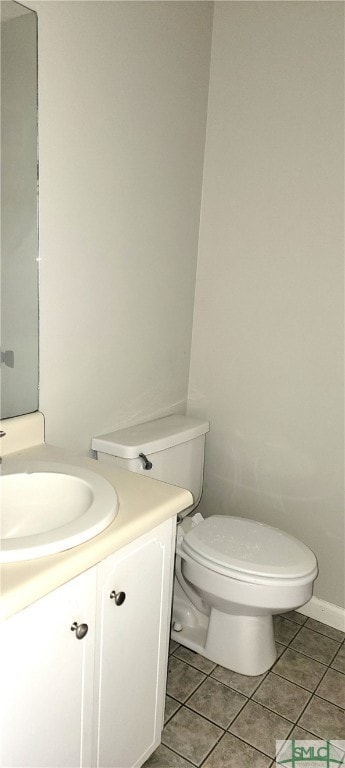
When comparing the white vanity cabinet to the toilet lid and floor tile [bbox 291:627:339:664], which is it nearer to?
the toilet lid

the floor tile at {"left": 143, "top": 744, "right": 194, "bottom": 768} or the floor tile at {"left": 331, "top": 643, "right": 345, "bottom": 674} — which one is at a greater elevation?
the floor tile at {"left": 143, "top": 744, "right": 194, "bottom": 768}

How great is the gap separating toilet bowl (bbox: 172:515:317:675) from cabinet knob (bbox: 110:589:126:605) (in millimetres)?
599

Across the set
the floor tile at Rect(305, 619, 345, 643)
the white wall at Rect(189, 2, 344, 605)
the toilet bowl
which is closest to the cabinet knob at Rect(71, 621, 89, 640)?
the toilet bowl

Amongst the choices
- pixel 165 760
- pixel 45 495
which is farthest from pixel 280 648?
pixel 45 495

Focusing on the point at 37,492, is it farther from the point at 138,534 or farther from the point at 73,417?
the point at 73,417

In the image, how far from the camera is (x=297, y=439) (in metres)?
2.03

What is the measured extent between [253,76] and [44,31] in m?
0.86

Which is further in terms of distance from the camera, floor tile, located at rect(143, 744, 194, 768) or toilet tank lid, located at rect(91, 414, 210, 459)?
toilet tank lid, located at rect(91, 414, 210, 459)

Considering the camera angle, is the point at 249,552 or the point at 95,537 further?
the point at 249,552

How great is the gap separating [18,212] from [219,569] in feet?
3.87

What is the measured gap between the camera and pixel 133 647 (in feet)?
4.07

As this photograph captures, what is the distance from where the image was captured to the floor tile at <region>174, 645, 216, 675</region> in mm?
1845

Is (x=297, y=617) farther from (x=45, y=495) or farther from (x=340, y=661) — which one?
(x=45, y=495)

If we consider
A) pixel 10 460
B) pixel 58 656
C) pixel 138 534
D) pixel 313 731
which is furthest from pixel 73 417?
pixel 313 731
